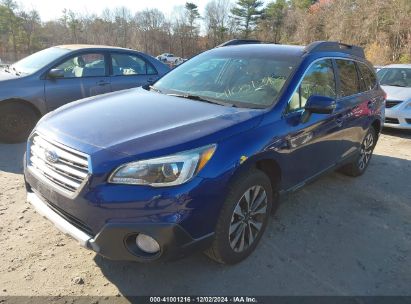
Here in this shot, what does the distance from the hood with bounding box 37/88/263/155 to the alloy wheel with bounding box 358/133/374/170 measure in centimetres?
289

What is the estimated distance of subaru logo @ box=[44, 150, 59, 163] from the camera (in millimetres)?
2748

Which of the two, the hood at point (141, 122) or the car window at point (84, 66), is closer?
the hood at point (141, 122)

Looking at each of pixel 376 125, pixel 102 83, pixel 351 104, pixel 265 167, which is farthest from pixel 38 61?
pixel 376 125

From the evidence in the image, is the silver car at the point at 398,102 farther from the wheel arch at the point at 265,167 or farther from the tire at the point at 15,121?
the tire at the point at 15,121

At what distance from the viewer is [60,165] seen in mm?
2713

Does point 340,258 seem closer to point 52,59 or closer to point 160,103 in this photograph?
point 160,103

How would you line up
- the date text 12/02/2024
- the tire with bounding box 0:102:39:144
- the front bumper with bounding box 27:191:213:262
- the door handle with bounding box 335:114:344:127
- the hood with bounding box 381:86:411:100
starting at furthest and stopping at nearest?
the hood with bounding box 381:86:411:100 → the tire with bounding box 0:102:39:144 → the door handle with bounding box 335:114:344:127 → the date text 12/02/2024 → the front bumper with bounding box 27:191:213:262

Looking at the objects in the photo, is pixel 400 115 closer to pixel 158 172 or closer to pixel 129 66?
pixel 129 66

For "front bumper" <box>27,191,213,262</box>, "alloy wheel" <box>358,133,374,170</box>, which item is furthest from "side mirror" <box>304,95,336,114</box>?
"alloy wheel" <box>358,133,374,170</box>

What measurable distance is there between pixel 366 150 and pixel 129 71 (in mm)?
4254

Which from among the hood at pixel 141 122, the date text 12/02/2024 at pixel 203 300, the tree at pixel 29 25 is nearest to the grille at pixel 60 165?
the hood at pixel 141 122

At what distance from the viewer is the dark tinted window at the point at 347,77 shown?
442 cm

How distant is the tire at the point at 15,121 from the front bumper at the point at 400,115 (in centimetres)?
720

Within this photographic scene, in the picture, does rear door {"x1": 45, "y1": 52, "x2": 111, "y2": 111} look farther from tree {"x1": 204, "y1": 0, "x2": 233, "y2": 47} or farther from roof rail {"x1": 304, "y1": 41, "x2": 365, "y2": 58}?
tree {"x1": 204, "y1": 0, "x2": 233, "y2": 47}
